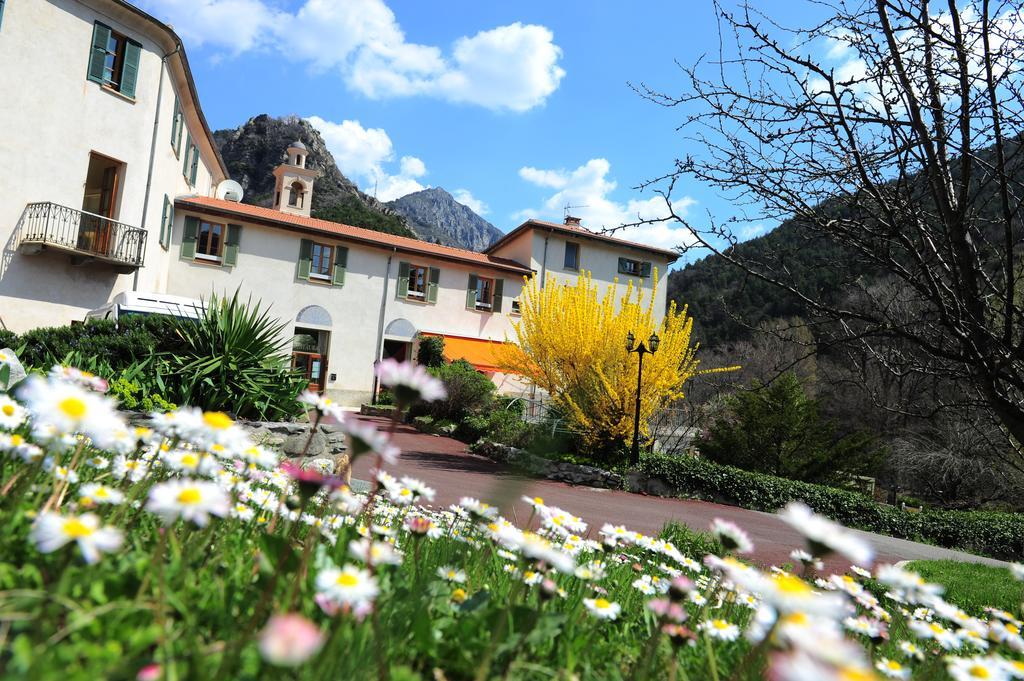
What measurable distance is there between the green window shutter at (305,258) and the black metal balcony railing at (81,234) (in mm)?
7000

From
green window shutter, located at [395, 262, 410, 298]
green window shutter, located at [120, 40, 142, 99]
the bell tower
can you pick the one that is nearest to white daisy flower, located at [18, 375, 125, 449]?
green window shutter, located at [120, 40, 142, 99]

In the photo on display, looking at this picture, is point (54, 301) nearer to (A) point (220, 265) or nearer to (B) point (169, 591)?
(A) point (220, 265)

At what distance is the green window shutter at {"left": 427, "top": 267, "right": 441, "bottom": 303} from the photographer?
87.0 ft

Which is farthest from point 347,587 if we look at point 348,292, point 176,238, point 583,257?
point 583,257

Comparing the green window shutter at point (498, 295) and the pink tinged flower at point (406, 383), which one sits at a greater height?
the green window shutter at point (498, 295)

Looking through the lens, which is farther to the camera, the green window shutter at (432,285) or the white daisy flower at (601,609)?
the green window shutter at (432,285)

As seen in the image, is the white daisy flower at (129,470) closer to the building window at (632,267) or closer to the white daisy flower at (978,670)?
the white daisy flower at (978,670)

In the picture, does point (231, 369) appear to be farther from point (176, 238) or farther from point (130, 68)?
point (176, 238)

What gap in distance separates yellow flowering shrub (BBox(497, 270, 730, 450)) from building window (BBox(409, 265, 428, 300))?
11.2 m

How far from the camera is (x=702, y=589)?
3.04m

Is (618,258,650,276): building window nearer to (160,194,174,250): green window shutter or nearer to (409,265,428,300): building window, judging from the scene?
(409,265,428,300): building window

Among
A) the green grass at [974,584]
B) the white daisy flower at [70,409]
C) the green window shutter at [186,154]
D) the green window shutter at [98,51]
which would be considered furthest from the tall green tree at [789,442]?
the green window shutter at [186,154]

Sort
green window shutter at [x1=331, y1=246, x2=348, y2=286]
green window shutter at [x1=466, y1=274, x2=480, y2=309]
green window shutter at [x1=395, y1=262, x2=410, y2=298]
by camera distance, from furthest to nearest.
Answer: green window shutter at [x1=466, y1=274, x2=480, y2=309]
green window shutter at [x1=395, y1=262, x2=410, y2=298]
green window shutter at [x1=331, y1=246, x2=348, y2=286]

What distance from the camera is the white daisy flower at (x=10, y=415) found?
1.94 meters
